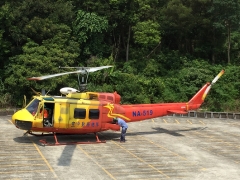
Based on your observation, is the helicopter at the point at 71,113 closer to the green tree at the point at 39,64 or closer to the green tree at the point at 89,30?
the green tree at the point at 39,64

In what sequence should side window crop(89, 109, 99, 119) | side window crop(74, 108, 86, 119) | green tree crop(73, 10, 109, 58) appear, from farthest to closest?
green tree crop(73, 10, 109, 58)
side window crop(89, 109, 99, 119)
side window crop(74, 108, 86, 119)

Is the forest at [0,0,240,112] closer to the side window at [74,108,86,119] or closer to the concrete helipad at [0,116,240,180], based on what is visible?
the concrete helipad at [0,116,240,180]

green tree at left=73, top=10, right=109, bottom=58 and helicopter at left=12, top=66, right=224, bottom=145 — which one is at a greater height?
green tree at left=73, top=10, right=109, bottom=58

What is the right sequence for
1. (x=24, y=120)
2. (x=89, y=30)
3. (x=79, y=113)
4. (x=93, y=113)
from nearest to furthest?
(x=24, y=120), (x=79, y=113), (x=93, y=113), (x=89, y=30)

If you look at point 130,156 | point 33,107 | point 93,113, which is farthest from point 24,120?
point 130,156

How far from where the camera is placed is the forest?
32312mm

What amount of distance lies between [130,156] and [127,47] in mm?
25278

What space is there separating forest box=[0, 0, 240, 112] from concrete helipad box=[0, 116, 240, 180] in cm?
947

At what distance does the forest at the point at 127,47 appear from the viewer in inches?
1272

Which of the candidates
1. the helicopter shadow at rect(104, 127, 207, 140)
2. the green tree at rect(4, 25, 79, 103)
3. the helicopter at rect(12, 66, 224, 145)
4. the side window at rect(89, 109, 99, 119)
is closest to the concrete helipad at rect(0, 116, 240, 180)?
the helicopter shadow at rect(104, 127, 207, 140)

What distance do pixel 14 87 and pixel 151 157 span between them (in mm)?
17990

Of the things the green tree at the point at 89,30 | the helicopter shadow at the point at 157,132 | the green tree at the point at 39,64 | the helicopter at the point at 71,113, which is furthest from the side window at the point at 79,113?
the green tree at the point at 89,30

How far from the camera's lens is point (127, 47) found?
41188 mm

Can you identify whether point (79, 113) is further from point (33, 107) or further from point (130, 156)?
point (130, 156)
